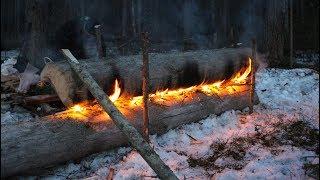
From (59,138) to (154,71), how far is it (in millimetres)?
2206

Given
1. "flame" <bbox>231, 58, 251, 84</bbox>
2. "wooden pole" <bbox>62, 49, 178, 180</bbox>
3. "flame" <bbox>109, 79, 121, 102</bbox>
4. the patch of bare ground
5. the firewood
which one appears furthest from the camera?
"flame" <bbox>231, 58, 251, 84</bbox>

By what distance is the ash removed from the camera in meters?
4.50

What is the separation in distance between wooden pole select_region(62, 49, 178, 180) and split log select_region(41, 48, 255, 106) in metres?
0.20

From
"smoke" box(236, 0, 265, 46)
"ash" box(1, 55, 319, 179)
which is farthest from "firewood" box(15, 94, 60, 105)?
"smoke" box(236, 0, 265, 46)

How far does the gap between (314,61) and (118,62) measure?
363 inches

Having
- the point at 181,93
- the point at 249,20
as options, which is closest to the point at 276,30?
the point at 249,20

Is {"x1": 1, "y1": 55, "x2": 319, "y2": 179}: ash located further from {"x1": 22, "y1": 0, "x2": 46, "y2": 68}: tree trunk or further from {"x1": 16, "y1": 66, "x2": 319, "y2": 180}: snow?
{"x1": 22, "y1": 0, "x2": 46, "y2": 68}: tree trunk

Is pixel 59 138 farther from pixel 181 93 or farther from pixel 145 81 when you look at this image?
pixel 181 93

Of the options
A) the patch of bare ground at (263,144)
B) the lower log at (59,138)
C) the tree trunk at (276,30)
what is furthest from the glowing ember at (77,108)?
the tree trunk at (276,30)

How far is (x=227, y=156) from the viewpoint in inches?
202

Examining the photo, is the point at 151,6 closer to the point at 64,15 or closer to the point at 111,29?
the point at 111,29

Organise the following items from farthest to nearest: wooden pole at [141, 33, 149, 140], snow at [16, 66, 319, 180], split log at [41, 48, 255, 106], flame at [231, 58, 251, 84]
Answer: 1. flame at [231, 58, 251, 84]
2. split log at [41, 48, 255, 106]
3. wooden pole at [141, 33, 149, 140]
4. snow at [16, 66, 319, 180]

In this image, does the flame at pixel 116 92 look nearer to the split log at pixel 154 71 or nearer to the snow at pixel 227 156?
the split log at pixel 154 71

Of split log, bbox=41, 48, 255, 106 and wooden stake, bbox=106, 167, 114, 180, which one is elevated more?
split log, bbox=41, 48, 255, 106
